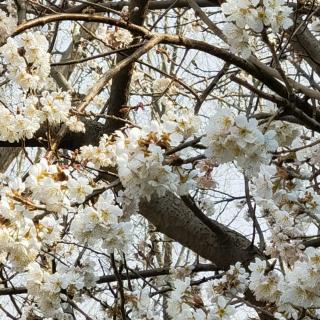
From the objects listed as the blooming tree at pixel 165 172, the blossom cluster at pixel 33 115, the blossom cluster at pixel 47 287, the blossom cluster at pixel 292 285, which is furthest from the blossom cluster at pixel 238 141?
the blossom cluster at pixel 47 287

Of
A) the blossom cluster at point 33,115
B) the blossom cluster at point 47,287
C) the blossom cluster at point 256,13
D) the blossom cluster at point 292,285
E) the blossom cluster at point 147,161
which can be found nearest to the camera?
the blossom cluster at point 147,161

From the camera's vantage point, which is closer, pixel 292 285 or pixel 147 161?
pixel 147 161

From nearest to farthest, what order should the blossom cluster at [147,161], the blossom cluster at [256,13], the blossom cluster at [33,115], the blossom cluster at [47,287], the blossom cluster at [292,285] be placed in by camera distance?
the blossom cluster at [147,161]
the blossom cluster at [256,13]
the blossom cluster at [292,285]
the blossom cluster at [33,115]
the blossom cluster at [47,287]

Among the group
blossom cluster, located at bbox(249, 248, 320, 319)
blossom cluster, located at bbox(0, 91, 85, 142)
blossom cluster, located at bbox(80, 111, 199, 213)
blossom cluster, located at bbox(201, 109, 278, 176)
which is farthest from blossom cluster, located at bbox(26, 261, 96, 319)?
blossom cluster, located at bbox(201, 109, 278, 176)

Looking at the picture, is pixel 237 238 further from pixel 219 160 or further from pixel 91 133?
pixel 219 160

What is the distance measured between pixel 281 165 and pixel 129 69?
4.46 feet

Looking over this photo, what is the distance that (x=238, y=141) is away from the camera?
1.34 meters

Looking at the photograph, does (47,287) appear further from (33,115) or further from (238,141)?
(238,141)

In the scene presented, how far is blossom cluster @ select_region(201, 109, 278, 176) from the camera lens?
52.6 inches

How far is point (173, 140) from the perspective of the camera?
1.39m

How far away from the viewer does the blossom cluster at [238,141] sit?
1337mm

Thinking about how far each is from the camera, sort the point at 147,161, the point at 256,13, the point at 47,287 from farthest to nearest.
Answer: the point at 47,287 < the point at 256,13 < the point at 147,161

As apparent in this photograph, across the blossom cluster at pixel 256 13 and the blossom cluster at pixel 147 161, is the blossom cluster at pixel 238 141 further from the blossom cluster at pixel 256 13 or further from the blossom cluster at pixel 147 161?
the blossom cluster at pixel 256 13

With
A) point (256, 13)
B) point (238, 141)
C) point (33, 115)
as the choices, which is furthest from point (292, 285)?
point (33, 115)
